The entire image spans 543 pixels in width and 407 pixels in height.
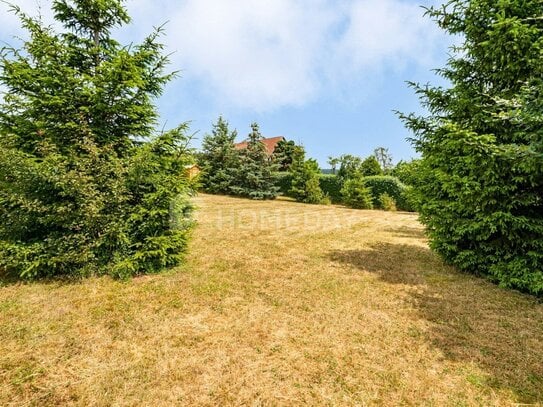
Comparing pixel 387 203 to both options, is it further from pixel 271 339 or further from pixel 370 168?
pixel 271 339

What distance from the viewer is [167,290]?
4633 mm

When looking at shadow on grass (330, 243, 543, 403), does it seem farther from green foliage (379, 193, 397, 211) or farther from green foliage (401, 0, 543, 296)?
green foliage (379, 193, 397, 211)

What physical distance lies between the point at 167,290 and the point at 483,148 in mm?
5653

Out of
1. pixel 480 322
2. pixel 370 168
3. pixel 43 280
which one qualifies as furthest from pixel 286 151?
pixel 480 322

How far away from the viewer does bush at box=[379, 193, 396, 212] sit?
1970 centimetres

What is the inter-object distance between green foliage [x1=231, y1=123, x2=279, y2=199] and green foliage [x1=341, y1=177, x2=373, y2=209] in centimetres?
590

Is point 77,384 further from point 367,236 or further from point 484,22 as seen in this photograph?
point 367,236

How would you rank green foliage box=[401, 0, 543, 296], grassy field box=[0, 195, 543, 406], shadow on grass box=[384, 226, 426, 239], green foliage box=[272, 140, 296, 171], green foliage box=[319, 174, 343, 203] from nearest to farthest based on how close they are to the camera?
grassy field box=[0, 195, 543, 406] < green foliage box=[401, 0, 543, 296] < shadow on grass box=[384, 226, 426, 239] < green foliage box=[319, 174, 343, 203] < green foliage box=[272, 140, 296, 171]

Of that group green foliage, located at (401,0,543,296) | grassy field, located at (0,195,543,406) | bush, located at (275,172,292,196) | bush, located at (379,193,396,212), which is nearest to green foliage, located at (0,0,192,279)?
grassy field, located at (0,195,543,406)

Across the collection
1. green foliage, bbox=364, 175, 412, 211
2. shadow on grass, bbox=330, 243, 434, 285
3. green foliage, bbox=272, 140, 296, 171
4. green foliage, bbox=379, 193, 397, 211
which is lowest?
shadow on grass, bbox=330, 243, 434, 285

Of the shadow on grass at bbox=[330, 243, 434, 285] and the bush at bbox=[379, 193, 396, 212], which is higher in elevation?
the bush at bbox=[379, 193, 396, 212]

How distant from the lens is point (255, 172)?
2220cm

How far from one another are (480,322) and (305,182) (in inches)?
741

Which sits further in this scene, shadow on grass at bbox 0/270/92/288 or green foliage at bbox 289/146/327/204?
green foliage at bbox 289/146/327/204
